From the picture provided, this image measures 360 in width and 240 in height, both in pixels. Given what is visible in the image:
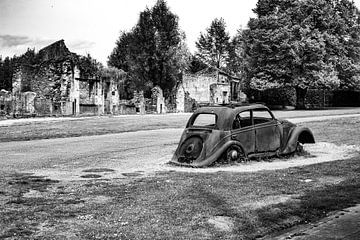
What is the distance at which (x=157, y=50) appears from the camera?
6297 centimetres

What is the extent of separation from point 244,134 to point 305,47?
32.1 m

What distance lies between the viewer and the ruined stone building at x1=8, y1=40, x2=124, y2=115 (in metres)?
38.7

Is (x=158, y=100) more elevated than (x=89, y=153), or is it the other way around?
(x=158, y=100)

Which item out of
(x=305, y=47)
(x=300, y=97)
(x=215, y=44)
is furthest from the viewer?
(x=215, y=44)

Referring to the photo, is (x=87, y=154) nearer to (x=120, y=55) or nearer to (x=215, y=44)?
(x=120, y=55)

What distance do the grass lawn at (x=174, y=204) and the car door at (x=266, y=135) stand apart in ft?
6.83

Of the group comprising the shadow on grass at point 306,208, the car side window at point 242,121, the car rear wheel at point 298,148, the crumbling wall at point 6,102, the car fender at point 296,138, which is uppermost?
the crumbling wall at point 6,102

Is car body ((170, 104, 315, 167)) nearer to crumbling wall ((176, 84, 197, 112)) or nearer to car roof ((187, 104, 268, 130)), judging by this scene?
car roof ((187, 104, 268, 130))

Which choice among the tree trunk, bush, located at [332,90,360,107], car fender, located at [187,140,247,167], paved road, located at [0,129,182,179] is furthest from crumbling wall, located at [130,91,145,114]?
car fender, located at [187,140,247,167]

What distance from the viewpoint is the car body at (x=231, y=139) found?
1127 cm

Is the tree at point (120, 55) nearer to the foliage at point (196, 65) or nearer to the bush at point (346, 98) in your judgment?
the foliage at point (196, 65)

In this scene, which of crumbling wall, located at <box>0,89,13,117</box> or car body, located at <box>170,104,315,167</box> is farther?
crumbling wall, located at <box>0,89,13,117</box>

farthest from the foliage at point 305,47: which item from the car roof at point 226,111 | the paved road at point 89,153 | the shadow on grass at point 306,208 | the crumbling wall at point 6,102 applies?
the shadow on grass at point 306,208

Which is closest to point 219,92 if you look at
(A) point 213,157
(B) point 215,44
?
(B) point 215,44
